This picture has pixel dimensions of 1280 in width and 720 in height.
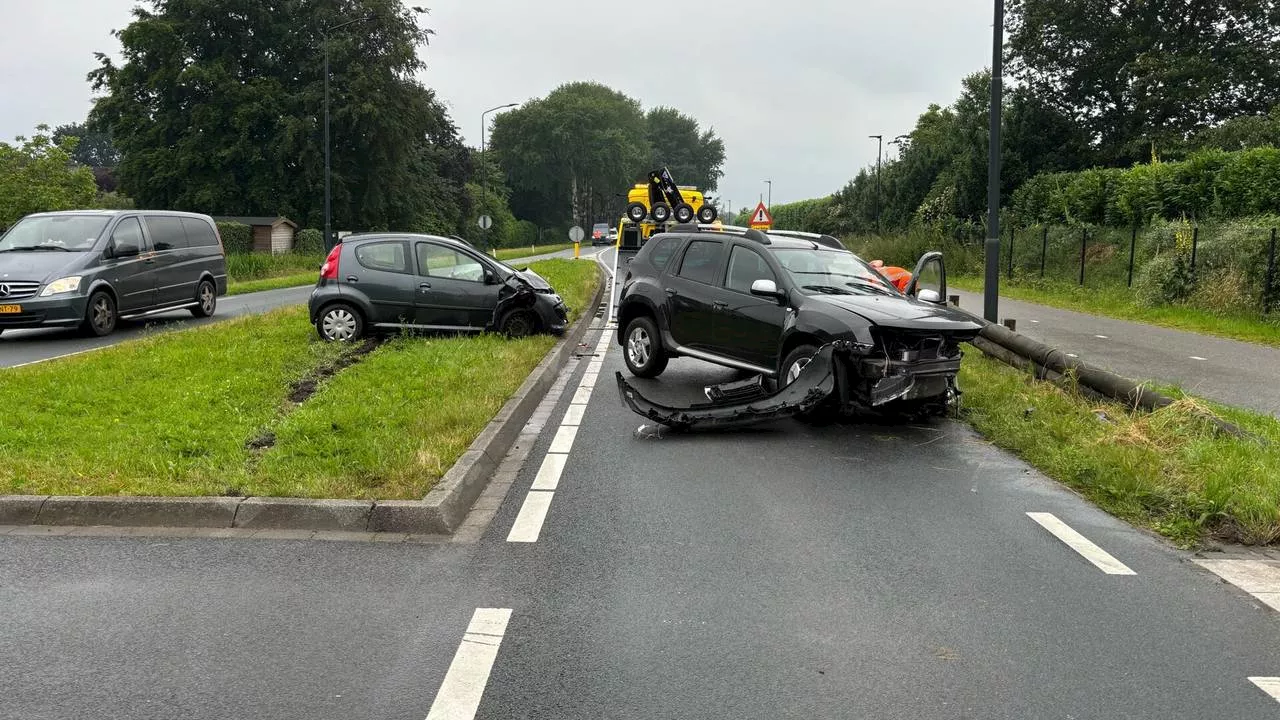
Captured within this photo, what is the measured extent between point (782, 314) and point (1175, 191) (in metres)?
21.5

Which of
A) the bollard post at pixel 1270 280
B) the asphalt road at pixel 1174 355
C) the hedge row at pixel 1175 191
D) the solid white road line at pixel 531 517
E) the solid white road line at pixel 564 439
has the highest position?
the hedge row at pixel 1175 191

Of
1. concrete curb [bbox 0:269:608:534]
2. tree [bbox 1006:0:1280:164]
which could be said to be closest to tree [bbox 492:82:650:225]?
tree [bbox 1006:0:1280:164]

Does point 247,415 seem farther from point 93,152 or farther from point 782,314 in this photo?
point 93,152

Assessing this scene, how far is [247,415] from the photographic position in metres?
8.77

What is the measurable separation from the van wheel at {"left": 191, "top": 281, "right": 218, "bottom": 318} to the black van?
0.05 metres

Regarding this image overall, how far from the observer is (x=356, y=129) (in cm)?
5634

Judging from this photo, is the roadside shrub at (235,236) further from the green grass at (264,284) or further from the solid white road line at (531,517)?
the solid white road line at (531,517)

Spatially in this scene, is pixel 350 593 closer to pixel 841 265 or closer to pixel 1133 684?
pixel 1133 684

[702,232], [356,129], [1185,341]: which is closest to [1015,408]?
[702,232]

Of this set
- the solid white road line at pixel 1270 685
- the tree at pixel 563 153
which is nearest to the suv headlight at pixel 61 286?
the solid white road line at pixel 1270 685

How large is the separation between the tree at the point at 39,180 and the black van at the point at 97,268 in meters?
30.3

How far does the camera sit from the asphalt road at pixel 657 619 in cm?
369

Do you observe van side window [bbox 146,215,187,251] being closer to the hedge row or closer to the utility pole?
the utility pole

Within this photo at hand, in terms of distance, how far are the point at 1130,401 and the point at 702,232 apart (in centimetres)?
460
